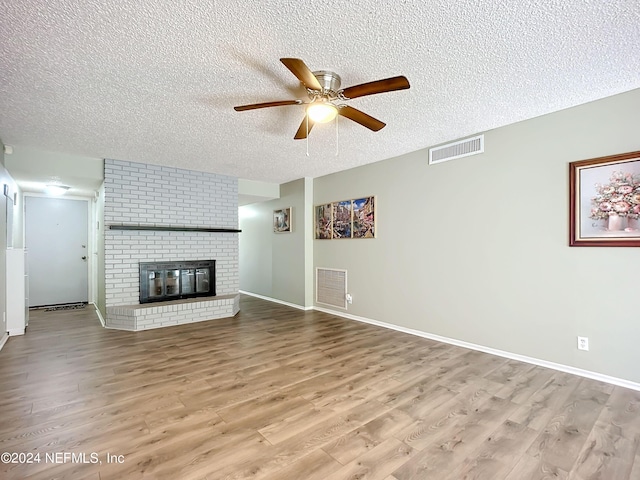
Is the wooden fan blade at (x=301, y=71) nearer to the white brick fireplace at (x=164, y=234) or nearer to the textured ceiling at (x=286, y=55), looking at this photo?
the textured ceiling at (x=286, y=55)

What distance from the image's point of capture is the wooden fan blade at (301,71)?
68.3 inches

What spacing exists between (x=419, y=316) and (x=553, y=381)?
160cm

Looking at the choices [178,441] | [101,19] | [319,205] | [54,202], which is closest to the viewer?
[101,19]

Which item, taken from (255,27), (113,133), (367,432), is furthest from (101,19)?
(367,432)

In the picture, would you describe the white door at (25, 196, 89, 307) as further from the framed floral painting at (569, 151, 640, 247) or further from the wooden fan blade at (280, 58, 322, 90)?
the framed floral painting at (569, 151, 640, 247)

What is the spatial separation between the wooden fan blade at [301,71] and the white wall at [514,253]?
2431 millimetres

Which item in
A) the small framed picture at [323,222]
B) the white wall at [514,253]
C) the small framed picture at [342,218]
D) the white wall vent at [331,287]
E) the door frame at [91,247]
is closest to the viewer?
the white wall at [514,253]

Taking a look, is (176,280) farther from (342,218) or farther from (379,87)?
(379,87)

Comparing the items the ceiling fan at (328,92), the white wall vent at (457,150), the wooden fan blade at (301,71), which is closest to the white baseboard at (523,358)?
the white wall vent at (457,150)

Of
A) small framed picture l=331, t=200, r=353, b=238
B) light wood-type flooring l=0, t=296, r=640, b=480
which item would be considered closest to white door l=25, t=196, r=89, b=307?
light wood-type flooring l=0, t=296, r=640, b=480

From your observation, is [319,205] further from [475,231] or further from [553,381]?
[553,381]

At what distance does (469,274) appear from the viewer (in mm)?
3594

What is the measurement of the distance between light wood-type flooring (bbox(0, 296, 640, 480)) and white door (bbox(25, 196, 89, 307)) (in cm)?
336

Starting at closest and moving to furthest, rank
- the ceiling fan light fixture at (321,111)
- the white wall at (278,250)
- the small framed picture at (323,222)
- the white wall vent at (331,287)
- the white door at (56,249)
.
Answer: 1. the ceiling fan light fixture at (321,111)
2. the white wall vent at (331,287)
3. the small framed picture at (323,222)
4. the white wall at (278,250)
5. the white door at (56,249)
